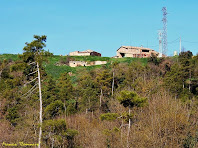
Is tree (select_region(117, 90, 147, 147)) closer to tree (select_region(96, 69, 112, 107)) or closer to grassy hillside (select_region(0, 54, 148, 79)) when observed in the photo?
tree (select_region(96, 69, 112, 107))

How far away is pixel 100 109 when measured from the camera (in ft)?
97.8

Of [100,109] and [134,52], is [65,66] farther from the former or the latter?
[100,109]

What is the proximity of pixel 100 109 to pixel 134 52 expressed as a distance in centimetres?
3525

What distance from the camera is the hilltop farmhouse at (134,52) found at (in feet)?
206

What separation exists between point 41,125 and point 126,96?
4452 mm

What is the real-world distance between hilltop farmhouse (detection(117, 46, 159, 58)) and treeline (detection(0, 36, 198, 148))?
1789 centimetres

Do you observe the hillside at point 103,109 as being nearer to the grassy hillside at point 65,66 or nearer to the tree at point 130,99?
the tree at point 130,99

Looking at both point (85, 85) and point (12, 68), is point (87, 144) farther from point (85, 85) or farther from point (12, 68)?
point (85, 85)

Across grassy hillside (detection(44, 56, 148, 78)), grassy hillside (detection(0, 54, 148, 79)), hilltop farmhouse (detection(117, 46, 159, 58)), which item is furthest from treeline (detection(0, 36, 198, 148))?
hilltop farmhouse (detection(117, 46, 159, 58))

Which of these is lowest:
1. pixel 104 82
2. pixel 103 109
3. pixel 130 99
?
pixel 103 109

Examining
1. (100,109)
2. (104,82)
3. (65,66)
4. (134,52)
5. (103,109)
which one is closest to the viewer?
(100,109)

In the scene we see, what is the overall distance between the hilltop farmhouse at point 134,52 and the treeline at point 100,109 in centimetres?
1789

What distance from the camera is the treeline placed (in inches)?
554

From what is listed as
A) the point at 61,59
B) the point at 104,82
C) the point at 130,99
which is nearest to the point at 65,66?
the point at 61,59
